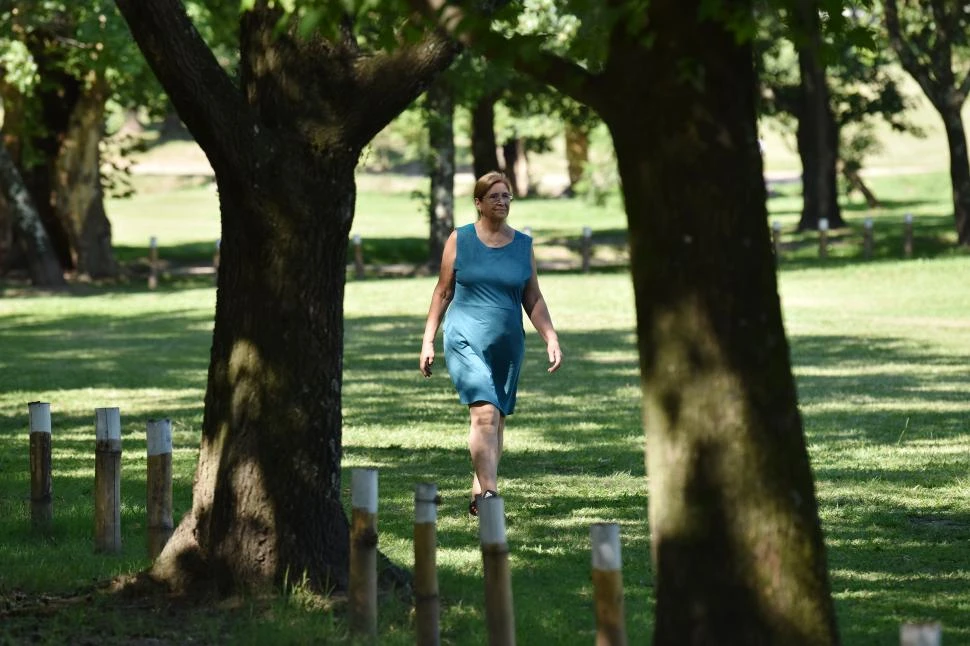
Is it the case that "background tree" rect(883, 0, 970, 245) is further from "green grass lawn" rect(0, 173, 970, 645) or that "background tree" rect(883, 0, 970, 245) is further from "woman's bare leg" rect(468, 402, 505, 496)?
"woman's bare leg" rect(468, 402, 505, 496)

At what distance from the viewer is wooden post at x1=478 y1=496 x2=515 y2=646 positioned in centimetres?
625

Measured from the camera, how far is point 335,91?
25.6 feet

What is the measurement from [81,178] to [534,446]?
82.4 ft

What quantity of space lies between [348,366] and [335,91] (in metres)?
13.7

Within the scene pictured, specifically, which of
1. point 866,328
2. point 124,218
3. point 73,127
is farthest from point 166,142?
point 866,328

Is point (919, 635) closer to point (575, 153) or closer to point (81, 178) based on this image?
point (81, 178)

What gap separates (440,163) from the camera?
39688 mm

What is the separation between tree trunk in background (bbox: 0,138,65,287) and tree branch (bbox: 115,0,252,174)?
27267mm

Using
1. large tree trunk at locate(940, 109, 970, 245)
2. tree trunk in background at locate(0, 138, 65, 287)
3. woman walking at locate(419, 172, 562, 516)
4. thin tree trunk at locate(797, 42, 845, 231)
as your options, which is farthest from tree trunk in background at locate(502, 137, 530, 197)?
Result: woman walking at locate(419, 172, 562, 516)

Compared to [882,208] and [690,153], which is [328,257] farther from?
[882,208]

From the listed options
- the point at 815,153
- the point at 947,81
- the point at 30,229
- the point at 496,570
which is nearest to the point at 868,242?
the point at 947,81

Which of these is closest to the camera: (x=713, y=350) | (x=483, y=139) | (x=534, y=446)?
(x=713, y=350)

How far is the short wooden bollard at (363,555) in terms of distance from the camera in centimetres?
683

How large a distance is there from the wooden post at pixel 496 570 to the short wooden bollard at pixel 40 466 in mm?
3905
